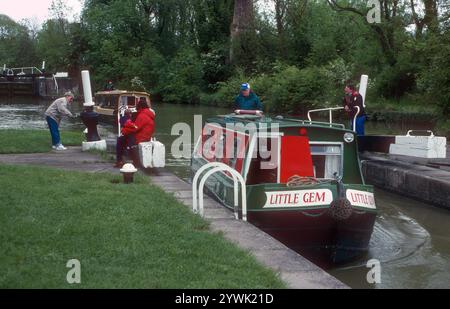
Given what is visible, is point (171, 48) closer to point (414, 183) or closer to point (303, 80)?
point (303, 80)

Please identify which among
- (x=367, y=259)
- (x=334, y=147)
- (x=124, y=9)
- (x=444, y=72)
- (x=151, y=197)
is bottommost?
(x=367, y=259)

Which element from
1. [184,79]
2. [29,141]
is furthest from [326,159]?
[184,79]

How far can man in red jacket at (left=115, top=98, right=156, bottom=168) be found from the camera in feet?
43.9

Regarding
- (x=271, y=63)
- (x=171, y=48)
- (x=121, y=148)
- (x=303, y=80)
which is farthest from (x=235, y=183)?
(x=171, y=48)

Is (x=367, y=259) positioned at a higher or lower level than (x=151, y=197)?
lower

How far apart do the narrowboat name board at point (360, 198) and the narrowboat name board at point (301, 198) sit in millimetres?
313

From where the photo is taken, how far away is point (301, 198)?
27.7ft

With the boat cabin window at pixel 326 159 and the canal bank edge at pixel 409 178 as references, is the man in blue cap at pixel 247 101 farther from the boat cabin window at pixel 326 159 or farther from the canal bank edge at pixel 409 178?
the boat cabin window at pixel 326 159

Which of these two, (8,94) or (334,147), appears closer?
(334,147)

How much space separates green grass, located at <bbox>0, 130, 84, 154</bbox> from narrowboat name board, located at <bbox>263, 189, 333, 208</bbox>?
880 centimetres

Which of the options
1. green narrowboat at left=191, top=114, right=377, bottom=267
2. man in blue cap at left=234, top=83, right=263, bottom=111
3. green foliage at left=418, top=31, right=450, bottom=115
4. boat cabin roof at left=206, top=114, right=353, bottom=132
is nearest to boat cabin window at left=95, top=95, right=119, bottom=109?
green foliage at left=418, top=31, right=450, bottom=115

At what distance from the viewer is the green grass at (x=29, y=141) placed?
15734mm

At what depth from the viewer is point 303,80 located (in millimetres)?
A: 32281

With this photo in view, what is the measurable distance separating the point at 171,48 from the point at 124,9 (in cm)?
522
